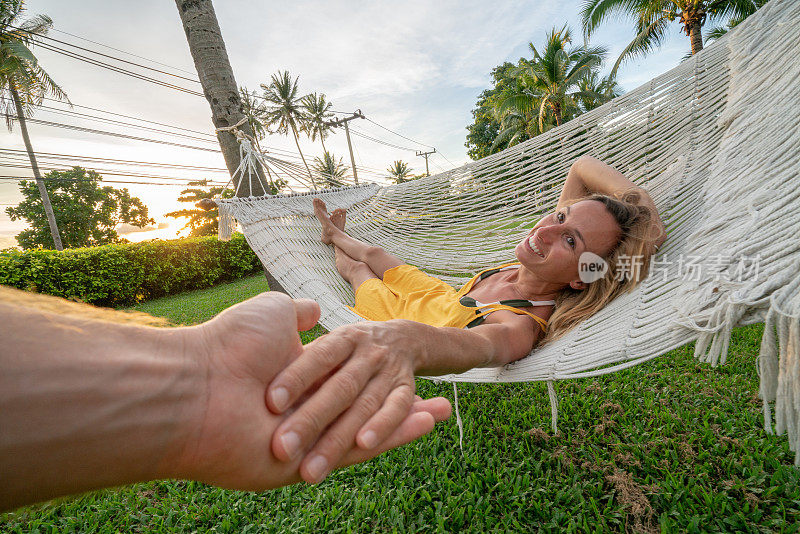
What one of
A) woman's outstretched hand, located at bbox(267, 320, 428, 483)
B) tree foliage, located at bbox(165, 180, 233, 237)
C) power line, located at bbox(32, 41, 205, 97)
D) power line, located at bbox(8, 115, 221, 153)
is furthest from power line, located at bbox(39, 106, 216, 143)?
tree foliage, located at bbox(165, 180, 233, 237)

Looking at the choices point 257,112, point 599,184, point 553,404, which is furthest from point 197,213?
point 553,404

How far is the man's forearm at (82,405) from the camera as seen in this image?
0.35 metres

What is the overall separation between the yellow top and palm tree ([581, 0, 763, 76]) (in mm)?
9805

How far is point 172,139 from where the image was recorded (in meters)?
10.3

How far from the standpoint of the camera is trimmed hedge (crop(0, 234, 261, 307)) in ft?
17.3

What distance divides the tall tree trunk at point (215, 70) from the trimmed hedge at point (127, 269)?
349 centimetres

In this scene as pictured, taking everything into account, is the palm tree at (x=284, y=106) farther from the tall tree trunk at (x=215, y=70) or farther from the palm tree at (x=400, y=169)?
the tall tree trunk at (x=215, y=70)

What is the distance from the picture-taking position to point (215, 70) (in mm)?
2484

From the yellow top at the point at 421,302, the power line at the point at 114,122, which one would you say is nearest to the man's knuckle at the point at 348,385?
the yellow top at the point at 421,302

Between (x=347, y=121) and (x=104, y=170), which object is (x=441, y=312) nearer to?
(x=104, y=170)

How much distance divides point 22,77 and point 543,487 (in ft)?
50.7

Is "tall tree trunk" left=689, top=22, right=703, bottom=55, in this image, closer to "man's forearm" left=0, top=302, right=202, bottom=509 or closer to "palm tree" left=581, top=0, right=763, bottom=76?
"palm tree" left=581, top=0, right=763, bottom=76

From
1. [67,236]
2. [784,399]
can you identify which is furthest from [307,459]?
[67,236]

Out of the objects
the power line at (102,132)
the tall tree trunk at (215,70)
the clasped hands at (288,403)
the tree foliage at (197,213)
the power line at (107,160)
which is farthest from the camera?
the tree foliage at (197,213)
